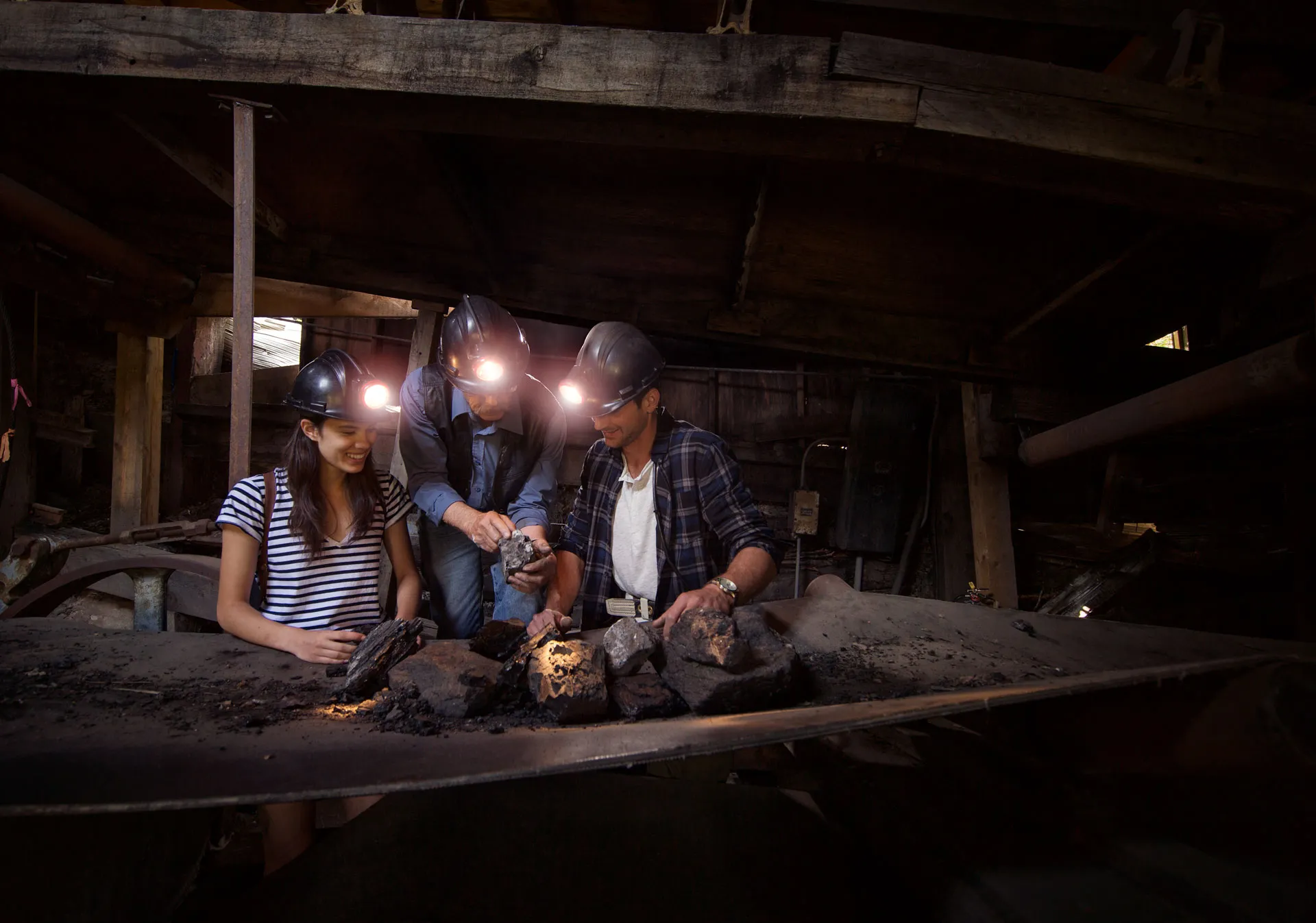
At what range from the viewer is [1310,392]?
220cm

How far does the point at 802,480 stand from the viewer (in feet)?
21.5

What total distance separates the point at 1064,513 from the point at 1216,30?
4276mm

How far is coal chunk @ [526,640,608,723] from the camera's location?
1.71m

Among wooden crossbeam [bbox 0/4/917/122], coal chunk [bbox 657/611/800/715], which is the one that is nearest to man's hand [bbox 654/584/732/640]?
coal chunk [bbox 657/611/800/715]

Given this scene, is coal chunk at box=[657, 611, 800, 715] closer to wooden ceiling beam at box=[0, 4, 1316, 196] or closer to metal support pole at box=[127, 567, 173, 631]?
wooden ceiling beam at box=[0, 4, 1316, 196]

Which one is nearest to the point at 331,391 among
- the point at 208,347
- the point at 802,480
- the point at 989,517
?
the point at 989,517

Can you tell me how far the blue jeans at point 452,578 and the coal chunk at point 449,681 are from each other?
3.87ft

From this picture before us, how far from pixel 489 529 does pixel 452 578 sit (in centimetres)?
74

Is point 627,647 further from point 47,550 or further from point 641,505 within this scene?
point 47,550

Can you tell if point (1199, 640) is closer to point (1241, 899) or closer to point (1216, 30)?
point (1241, 899)

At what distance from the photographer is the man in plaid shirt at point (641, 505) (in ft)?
8.71

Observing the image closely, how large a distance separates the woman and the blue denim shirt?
42 centimetres

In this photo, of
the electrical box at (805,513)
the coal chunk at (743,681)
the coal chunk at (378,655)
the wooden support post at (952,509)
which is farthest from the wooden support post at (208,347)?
the wooden support post at (952,509)

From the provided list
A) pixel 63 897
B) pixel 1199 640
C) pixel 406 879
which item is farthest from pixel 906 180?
pixel 63 897
